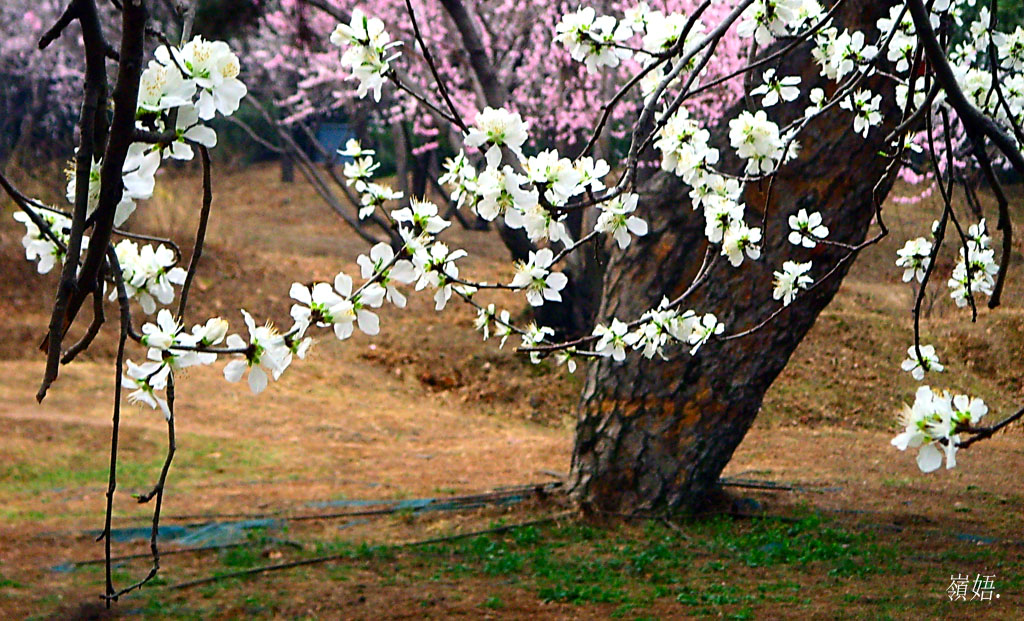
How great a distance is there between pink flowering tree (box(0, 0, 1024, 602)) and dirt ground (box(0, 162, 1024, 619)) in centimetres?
32

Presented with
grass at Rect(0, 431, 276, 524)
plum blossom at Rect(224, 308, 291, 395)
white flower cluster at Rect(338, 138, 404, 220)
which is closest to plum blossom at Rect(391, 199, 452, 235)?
white flower cluster at Rect(338, 138, 404, 220)

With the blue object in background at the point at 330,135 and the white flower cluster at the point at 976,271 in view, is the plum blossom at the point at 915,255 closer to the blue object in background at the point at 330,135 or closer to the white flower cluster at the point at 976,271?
the white flower cluster at the point at 976,271

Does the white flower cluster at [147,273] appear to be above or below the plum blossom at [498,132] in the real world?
below

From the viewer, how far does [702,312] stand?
432cm

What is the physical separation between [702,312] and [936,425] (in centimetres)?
300

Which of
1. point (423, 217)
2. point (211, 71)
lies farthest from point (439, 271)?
point (211, 71)

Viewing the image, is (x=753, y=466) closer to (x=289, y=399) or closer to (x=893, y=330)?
(x=893, y=330)

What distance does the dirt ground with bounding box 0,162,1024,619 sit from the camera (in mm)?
3574

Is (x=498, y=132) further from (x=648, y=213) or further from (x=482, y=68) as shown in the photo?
(x=482, y=68)

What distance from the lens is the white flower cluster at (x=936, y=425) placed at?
132 centimetres

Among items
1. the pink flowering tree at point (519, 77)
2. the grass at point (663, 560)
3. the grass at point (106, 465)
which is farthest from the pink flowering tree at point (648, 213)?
the pink flowering tree at point (519, 77)

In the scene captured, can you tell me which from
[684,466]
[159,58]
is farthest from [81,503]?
[159,58]

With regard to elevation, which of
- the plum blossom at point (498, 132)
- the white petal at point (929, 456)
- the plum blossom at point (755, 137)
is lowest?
the white petal at point (929, 456)

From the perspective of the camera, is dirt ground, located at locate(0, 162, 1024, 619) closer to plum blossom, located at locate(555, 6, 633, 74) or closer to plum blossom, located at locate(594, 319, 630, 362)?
plum blossom, located at locate(594, 319, 630, 362)
